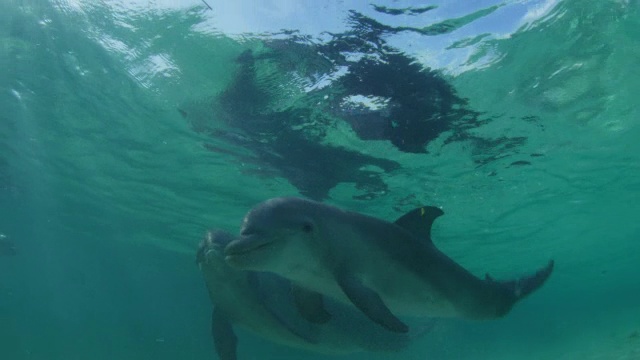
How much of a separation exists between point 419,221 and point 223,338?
478cm

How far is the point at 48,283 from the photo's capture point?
240ft

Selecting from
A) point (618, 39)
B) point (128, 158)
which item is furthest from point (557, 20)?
point (128, 158)

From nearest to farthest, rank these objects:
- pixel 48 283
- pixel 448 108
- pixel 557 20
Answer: pixel 557 20 < pixel 448 108 < pixel 48 283

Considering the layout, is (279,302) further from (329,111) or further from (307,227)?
(307,227)

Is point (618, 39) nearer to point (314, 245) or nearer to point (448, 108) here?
point (448, 108)

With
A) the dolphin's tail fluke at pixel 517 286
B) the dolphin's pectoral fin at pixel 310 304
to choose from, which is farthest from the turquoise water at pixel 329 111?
the dolphin's pectoral fin at pixel 310 304

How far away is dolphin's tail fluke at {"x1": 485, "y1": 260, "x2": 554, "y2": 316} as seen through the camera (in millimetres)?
5914

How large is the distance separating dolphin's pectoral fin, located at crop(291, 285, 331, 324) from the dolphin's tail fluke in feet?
8.50

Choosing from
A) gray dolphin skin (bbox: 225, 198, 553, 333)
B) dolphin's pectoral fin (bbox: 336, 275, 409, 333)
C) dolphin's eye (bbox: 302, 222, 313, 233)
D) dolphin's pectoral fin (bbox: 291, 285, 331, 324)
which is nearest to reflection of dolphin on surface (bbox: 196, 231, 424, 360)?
dolphin's pectoral fin (bbox: 291, 285, 331, 324)

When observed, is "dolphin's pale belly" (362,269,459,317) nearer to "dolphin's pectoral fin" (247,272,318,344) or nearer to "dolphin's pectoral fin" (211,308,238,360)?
"dolphin's pectoral fin" (247,272,318,344)

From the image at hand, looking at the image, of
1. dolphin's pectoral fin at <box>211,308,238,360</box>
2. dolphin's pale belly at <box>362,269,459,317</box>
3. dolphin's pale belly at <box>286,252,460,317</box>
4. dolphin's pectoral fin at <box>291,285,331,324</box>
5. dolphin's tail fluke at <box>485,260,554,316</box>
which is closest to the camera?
dolphin's pale belly at <box>286,252,460,317</box>

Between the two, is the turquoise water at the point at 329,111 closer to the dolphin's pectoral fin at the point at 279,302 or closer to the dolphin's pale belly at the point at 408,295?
the dolphin's pectoral fin at the point at 279,302

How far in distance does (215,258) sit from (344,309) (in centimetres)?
667

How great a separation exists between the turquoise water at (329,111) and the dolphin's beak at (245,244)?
675cm
